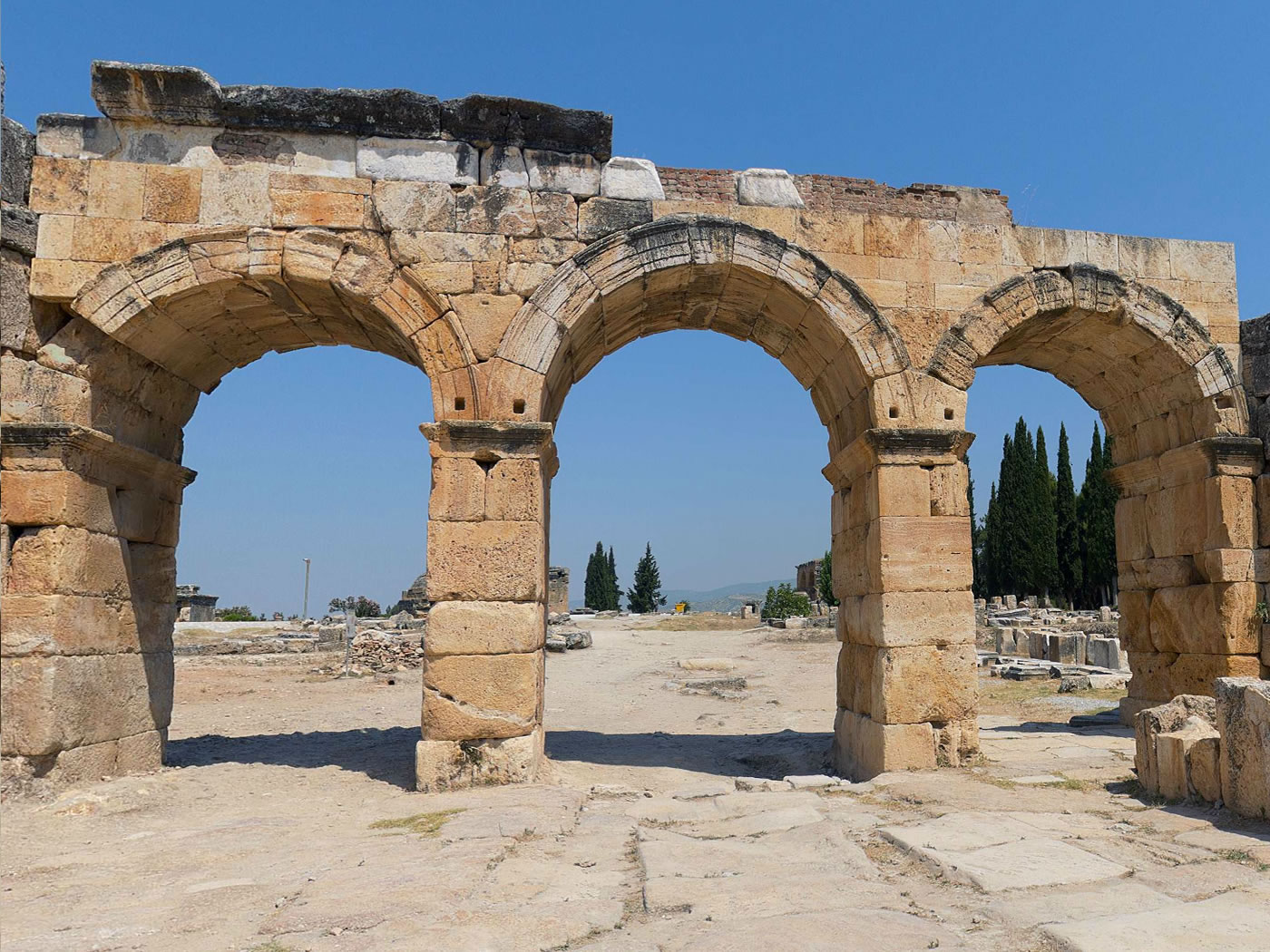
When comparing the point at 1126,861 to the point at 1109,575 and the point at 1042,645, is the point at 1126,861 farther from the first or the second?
the point at 1109,575

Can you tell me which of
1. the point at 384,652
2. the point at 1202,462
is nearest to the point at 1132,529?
the point at 1202,462

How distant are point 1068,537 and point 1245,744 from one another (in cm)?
3273

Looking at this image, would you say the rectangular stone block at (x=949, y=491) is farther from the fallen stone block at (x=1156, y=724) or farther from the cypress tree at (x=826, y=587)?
the cypress tree at (x=826, y=587)

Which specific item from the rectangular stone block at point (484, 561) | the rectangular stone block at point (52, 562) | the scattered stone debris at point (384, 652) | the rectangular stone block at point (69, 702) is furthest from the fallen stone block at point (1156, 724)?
the scattered stone debris at point (384, 652)

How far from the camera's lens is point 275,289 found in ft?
23.7

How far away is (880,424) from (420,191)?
13.6ft

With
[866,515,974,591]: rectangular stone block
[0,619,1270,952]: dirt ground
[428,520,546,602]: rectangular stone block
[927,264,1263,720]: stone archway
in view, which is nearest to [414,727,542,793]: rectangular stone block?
[0,619,1270,952]: dirt ground

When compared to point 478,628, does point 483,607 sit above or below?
above

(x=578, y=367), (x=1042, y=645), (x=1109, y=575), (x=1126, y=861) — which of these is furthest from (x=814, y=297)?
(x=1109, y=575)

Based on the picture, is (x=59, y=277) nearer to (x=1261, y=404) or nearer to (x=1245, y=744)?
(x=1245, y=744)

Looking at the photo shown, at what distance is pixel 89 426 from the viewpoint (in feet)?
22.6

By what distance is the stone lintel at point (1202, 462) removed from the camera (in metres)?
8.00

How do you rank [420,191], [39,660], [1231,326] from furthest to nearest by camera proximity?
[1231,326], [420,191], [39,660]

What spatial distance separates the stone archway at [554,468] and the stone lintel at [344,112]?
106cm
